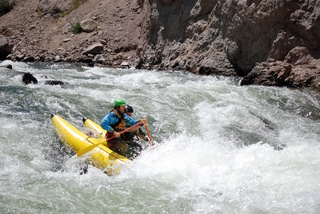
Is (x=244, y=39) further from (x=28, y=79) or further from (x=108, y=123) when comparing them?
(x=108, y=123)

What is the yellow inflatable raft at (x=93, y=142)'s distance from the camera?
18.7 ft

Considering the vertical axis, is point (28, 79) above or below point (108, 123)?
below

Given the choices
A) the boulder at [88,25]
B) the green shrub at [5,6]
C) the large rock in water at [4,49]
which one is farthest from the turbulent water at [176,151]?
the green shrub at [5,6]

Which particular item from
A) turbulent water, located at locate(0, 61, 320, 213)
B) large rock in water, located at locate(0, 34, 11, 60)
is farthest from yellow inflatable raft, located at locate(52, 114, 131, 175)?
large rock in water, located at locate(0, 34, 11, 60)

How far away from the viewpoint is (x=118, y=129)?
20.6ft

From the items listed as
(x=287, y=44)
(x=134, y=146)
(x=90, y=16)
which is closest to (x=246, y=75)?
(x=287, y=44)

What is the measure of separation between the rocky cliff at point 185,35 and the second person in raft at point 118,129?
16.4 ft

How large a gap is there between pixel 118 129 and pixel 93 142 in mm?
449

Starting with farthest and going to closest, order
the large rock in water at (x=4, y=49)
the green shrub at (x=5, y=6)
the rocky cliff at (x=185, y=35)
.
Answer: the green shrub at (x=5, y=6), the large rock in water at (x=4, y=49), the rocky cliff at (x=185, y=35)

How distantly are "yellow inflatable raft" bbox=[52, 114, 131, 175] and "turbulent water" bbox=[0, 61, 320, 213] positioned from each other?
0.43 ft

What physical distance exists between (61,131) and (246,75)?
18.9 feet

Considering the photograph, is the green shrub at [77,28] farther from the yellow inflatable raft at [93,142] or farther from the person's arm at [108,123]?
the person's arm at [108,123]

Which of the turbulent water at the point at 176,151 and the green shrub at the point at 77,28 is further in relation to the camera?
the green shrub at the point at 77,28

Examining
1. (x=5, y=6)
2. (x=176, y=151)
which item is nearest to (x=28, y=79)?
(x=176, y=151)
